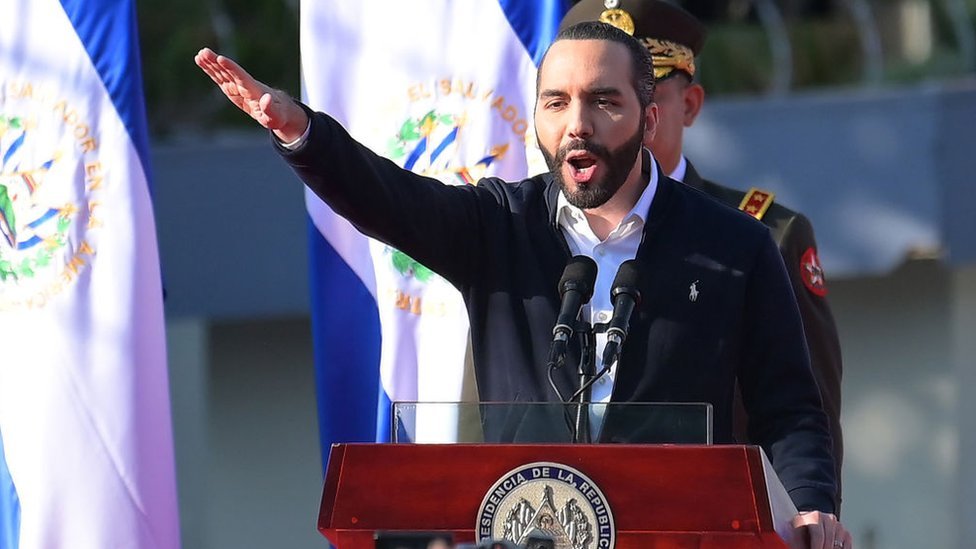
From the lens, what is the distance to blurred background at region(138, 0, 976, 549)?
8500 millimetres

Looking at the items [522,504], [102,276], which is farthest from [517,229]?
[102,276]

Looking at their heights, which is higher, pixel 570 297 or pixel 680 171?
pixel 680 171

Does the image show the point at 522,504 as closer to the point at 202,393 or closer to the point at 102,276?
the point at 102,276

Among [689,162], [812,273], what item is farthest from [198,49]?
[812,273]

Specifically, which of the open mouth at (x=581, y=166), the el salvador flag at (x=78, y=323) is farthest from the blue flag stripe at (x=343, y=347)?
the open mouth at (x=581, y=166)

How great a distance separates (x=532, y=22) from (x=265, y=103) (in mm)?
1932

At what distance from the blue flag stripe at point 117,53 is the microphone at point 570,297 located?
78.8 inches

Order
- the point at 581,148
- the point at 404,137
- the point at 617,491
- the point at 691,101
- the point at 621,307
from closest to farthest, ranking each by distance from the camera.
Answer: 1. the point at 617,491
2. the point at 621,307
3. the point at 581,148
4. the point at 691,101
5. the point at 404,137

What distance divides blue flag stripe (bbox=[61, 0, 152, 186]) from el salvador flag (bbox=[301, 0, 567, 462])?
1.49ft

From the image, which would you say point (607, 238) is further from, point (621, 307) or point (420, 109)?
point (420, 109)

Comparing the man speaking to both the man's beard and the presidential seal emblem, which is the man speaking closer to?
the man's beard

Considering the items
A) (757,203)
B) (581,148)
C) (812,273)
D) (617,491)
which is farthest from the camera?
(757,203)

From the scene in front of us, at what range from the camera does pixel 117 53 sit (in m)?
4.67

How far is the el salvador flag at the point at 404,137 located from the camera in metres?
4.64
